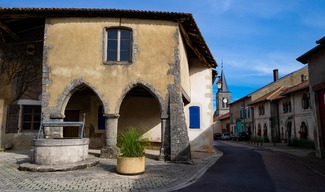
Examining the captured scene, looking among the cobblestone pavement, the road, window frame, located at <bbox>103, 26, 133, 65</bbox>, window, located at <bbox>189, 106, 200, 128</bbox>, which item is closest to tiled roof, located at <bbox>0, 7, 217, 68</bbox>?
window frame, located at <bbox>103, 26, 133, 65</bbox>

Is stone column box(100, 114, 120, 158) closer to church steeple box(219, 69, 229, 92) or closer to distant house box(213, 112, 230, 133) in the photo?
distant house box(213, 112, 230, 133)

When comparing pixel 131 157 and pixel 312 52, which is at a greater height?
pixel 312 52

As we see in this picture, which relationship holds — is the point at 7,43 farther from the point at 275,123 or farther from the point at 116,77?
the point at 275,123

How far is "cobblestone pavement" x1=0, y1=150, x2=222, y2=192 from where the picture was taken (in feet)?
20.5

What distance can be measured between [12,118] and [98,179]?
28.4 feet

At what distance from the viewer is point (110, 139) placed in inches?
426

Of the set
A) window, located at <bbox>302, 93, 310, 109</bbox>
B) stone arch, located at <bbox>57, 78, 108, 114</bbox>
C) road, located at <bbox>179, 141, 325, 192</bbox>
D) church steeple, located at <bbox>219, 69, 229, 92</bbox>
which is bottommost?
road, located at <bbox>179, 141, 325, 192</bbox>

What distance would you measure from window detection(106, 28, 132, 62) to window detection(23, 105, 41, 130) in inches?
222

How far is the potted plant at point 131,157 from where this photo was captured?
7711 mm

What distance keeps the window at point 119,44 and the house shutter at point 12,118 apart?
595cm

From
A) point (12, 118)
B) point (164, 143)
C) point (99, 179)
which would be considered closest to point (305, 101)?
point (164, 143)

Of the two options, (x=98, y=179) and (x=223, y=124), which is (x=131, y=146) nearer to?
(x=98, y=179)

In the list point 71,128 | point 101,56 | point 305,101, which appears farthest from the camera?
point 305,101

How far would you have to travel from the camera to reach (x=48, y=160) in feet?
27.5
